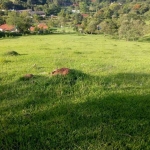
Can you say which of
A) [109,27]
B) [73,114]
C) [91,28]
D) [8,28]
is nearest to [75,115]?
[73,114]

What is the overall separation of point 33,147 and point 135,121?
3098mm

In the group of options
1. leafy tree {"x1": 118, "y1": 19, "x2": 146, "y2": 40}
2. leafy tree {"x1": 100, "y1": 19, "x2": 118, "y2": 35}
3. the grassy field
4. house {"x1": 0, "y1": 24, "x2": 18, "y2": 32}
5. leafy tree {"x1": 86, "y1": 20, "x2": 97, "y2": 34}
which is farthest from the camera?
leafy tree {"x1": 86, "y1": 20, "x2": 97, "y2": 34}

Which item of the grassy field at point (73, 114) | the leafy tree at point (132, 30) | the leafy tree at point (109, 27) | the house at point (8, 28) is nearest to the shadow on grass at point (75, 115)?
the grassy field at point (73, 114)

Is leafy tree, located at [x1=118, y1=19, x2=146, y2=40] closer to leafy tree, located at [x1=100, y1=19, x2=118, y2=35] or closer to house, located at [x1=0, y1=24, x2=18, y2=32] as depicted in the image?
leafy tree, located at [x1=100, y1=19, x2=118, y2=35]

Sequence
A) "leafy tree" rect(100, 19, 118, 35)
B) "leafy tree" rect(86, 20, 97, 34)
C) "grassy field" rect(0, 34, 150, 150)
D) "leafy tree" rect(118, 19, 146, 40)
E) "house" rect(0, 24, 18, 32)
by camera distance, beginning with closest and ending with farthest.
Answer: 1. "grassy field" rect(0, 34, 150, 150)
2. "leafy tree" rect(118, 19, 146, 40)
3. "house" rect(0, 24, 18, 32)
4. "leafy tree" rect(100, 19, 118, 35)
5. "leafy tree" rect(86, 20, 97, 34)

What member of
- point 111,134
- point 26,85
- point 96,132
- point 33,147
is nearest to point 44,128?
point 33,147

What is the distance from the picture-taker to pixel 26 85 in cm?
984

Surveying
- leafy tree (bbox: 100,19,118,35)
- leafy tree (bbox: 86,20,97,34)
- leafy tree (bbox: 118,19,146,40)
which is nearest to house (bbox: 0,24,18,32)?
leafy tree (bbox: 86,20,97,34)

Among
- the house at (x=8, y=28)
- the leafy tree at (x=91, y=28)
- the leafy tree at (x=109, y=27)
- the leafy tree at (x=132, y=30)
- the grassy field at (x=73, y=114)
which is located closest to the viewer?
the grassy field at (x=73, y=114)

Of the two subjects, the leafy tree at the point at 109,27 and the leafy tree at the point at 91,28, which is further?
the leafy tree at the point at 91,28

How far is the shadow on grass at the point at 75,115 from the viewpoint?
19.3 ft

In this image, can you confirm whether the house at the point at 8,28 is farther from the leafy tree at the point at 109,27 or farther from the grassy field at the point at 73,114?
the grassy field at the point at 73,114

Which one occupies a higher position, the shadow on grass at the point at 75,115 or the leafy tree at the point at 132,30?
the shadow on grass at the point at 75,115

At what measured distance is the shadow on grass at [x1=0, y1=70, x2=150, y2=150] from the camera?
5879 mm
